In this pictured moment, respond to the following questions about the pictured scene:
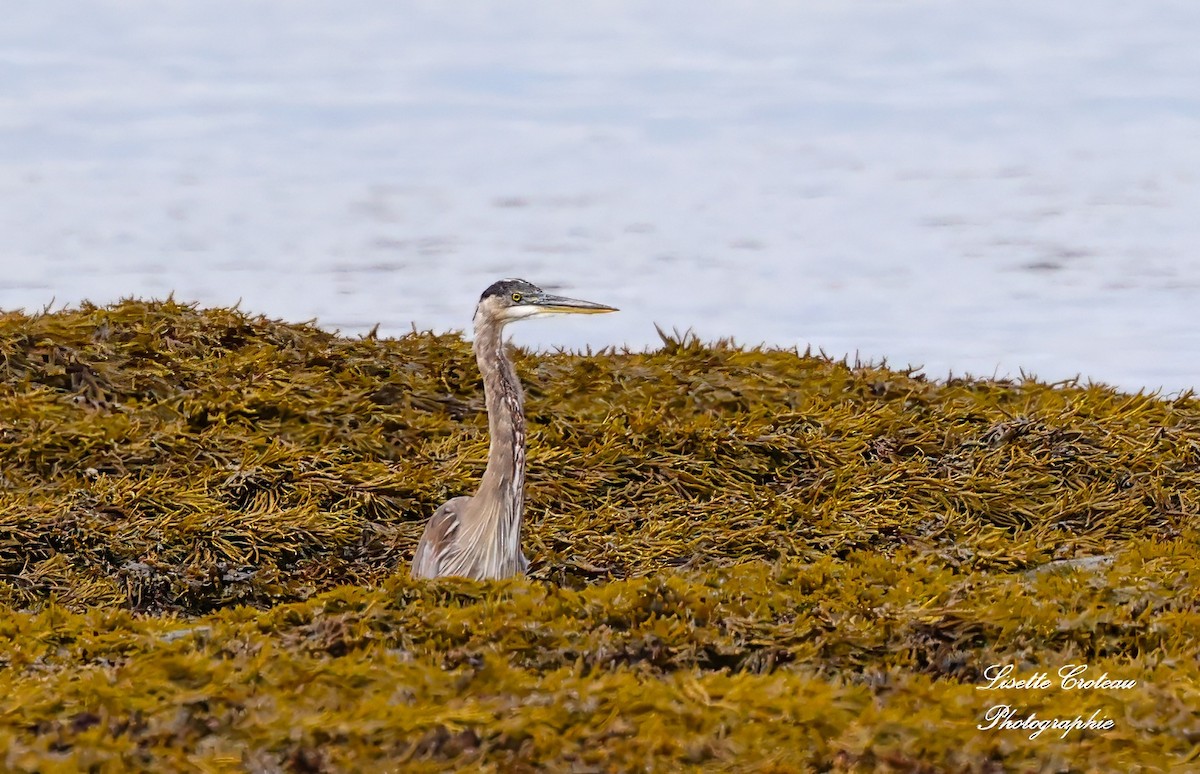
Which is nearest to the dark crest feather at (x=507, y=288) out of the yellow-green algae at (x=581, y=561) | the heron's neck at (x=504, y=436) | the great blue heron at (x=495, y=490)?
the great blue heron at (x=495, y=490)

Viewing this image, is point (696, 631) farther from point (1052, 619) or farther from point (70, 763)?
point (70, 763)

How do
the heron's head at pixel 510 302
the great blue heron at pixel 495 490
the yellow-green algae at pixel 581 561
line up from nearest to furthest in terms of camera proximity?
the yellow-green algae at pixel 581 561 → the great blue heron at pixel 495 490 → the heron's head at pixel 510 302

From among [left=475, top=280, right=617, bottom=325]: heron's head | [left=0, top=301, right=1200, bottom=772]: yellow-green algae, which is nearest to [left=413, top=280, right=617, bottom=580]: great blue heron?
[left=475, top=280, right=617, bottom=325]: heron's head

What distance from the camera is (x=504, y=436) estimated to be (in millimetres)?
6883

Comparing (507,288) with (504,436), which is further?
(507,288)

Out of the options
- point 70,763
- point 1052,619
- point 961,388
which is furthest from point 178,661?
point 961,388

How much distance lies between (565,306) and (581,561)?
4.41ft

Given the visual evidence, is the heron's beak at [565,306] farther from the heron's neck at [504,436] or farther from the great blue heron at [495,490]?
the heron's neck at [504,436]

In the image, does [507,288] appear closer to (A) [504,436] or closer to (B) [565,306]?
(B) [565,306]

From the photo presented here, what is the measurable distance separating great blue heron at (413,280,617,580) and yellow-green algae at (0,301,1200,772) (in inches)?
14.3

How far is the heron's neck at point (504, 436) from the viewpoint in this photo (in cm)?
683

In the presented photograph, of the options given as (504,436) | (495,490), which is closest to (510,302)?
(504,436)

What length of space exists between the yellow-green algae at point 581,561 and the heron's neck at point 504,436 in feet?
2.29

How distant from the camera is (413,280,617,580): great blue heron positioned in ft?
22.4
